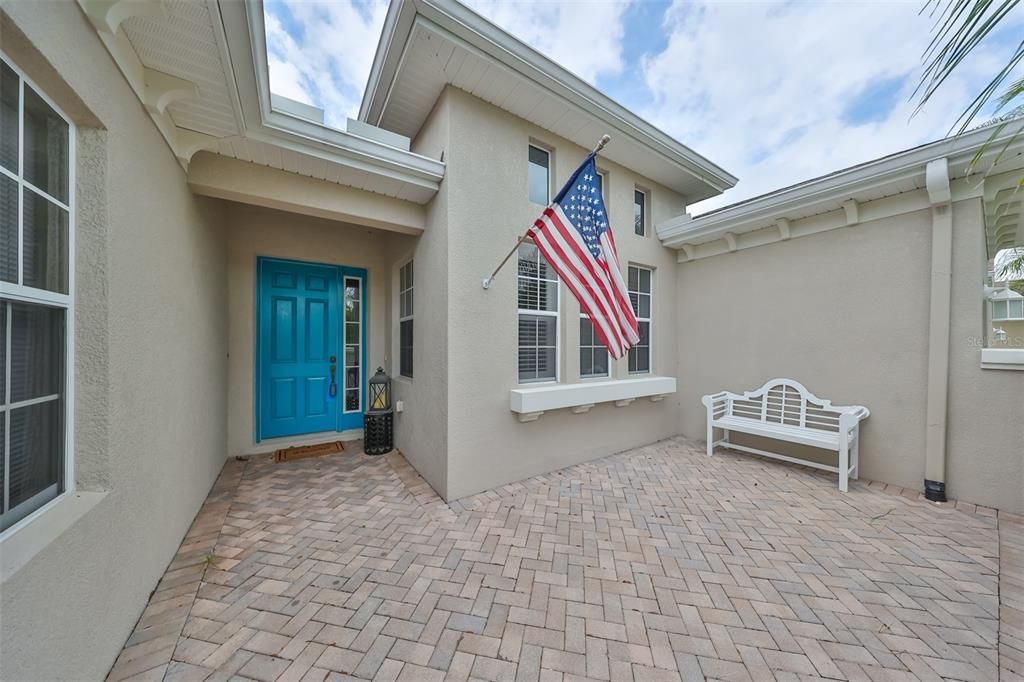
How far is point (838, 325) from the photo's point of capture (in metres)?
4.05

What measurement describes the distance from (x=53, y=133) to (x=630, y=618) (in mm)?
3585

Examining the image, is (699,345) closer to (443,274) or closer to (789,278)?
(789,278)

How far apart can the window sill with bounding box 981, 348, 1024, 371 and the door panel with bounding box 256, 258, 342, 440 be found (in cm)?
726

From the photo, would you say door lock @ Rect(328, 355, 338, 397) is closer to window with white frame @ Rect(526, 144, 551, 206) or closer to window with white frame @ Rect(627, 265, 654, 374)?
window with white frame @ Rect(526, 144, 551, 206)

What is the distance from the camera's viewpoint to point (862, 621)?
1.91 m

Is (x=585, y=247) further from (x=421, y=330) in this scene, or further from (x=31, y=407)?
(x=31, y=407)

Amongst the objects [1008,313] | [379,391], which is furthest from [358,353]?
[1008,313]

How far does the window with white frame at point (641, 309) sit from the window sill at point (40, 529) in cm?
506

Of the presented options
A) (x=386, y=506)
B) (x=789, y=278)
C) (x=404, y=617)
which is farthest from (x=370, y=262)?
(x=789, y=278)

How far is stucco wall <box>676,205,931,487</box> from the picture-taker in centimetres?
359

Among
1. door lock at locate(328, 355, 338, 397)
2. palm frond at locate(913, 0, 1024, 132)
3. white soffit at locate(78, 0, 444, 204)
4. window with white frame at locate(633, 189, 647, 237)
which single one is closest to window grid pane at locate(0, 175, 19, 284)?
white soffit at locate(78, 0, 444, 204)

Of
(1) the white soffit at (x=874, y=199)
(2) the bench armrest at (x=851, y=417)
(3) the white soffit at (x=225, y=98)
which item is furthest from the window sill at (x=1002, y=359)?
(3) the white soffit at (x=225, y=98)

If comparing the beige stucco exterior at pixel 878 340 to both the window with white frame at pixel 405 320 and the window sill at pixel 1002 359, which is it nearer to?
the window sill at pixel 1002 359

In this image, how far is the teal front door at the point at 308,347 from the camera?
4543 millimetres
